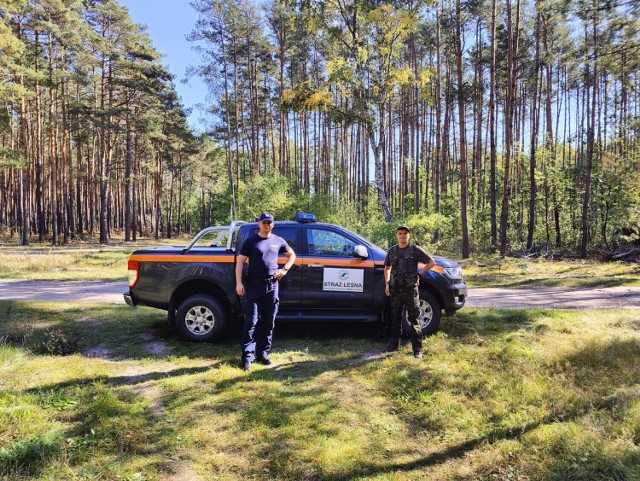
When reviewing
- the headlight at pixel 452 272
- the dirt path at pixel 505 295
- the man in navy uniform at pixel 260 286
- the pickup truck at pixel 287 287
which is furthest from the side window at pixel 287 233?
the dirt path at pixel 505 295

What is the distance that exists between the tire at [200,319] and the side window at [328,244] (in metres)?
1.72

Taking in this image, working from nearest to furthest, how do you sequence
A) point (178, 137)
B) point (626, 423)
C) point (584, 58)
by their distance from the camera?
point (626, 423) < point (584, 58) < point (178, 137)

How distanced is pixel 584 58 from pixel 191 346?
9.70m

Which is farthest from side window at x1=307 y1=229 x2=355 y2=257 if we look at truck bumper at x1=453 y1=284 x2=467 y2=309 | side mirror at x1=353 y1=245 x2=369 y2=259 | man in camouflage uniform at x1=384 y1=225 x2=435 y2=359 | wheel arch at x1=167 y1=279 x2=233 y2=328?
truck bumper at x1=453 y1=284 x2=467 y2=309

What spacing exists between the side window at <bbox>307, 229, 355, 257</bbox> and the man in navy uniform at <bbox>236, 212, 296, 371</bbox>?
3.29 ft

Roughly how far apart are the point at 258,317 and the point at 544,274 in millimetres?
12495

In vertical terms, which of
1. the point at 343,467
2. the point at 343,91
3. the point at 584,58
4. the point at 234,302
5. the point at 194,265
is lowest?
the point at 343,467

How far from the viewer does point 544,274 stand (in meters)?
14.3

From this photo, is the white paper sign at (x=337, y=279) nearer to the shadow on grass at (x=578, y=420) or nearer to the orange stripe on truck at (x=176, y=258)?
the orange stripe on truck at (x=176, y=258)

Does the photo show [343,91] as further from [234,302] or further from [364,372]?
[364,372]

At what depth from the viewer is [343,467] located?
319cm

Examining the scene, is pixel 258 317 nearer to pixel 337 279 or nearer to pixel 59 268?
pixel 337 279

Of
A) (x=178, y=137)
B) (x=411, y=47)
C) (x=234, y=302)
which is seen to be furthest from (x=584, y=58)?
(x=178, y=137)

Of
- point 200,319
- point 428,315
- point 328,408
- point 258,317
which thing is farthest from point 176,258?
point 428,315
